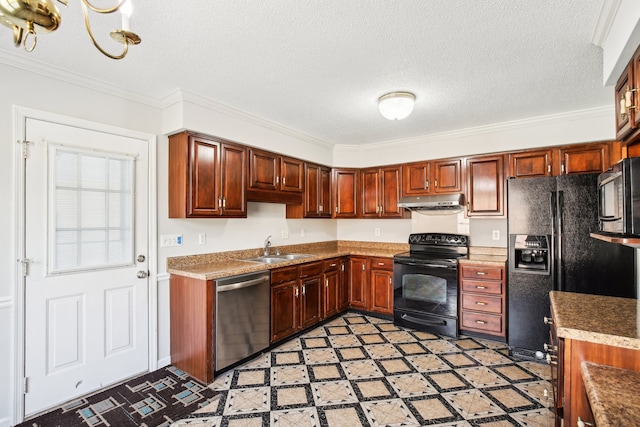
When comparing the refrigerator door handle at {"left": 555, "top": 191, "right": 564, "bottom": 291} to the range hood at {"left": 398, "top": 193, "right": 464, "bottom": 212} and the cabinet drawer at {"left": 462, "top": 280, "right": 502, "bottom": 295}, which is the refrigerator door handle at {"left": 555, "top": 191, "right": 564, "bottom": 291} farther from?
the range hood at {"left": 398, "top": 193, "right": 464, "bottom": 212}

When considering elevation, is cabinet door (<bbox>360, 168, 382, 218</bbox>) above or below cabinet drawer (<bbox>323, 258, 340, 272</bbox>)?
above

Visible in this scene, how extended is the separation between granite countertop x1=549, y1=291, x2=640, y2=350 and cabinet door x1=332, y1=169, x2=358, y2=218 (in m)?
2.95

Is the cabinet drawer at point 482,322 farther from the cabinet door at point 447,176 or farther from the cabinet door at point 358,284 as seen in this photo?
the cabinet door at point 447,176

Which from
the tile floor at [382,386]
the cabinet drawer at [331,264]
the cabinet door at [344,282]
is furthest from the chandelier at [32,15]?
the cabinet door at [344,282]

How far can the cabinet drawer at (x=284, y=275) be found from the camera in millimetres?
3209

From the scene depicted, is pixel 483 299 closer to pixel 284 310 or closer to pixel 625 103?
pixel 284 310

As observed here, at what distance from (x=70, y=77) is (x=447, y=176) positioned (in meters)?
3.86

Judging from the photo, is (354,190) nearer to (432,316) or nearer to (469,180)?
(469,180)

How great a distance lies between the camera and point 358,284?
435cm

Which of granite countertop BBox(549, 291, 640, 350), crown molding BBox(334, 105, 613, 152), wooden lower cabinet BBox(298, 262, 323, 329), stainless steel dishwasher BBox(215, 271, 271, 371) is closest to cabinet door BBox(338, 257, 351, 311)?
wooden lower cabinet BBox(298, 262, 323, 329)

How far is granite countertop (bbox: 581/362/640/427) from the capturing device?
88 cm

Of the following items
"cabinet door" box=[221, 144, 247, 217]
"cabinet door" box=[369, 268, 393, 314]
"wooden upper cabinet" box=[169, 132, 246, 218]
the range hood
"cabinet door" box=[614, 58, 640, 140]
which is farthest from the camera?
"cabinet door" box=[369, 268, 393, 314]

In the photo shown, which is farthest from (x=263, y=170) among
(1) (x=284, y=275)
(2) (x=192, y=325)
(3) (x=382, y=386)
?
(3) (x=382, y=386)

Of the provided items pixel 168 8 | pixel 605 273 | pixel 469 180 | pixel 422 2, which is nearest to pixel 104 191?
pixel 168 8
